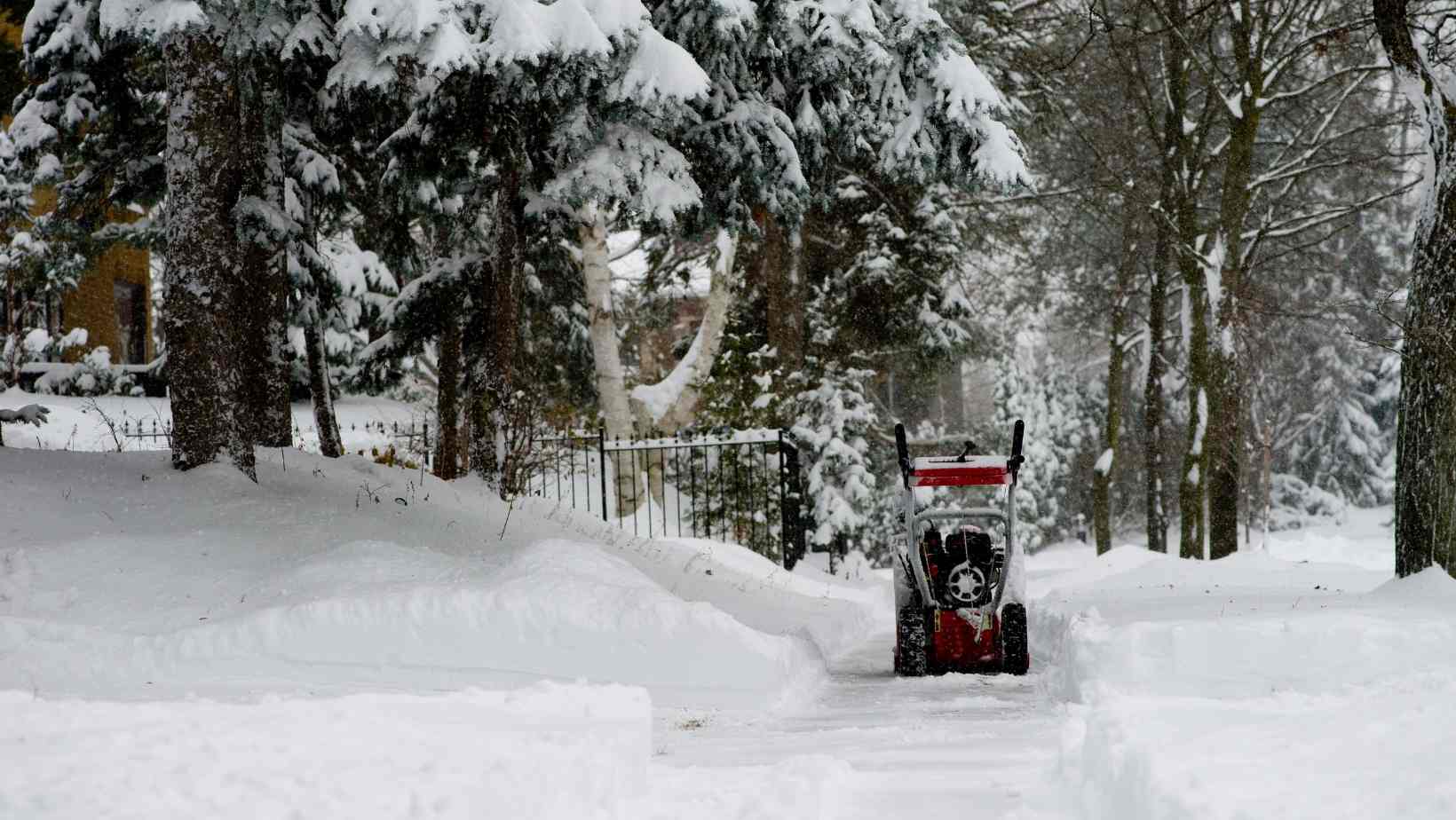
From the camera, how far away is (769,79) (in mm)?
11953

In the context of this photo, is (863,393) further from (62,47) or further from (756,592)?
(62,47)

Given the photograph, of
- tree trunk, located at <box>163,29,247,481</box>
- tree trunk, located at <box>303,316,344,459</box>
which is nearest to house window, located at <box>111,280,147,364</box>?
tree trunk, located at <box>303,316,344,459</box>

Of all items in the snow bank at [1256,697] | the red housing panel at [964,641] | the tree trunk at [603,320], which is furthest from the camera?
the tree trunk at [603,320]

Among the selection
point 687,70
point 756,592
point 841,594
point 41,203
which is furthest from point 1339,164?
point 41,203

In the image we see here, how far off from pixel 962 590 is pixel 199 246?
6904mm

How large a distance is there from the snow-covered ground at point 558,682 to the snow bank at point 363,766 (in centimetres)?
2

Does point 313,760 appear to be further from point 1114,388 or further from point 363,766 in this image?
point 1114,388

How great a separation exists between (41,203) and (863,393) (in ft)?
53.9

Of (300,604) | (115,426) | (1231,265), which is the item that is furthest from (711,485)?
(300,604)

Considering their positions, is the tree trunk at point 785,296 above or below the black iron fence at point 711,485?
above

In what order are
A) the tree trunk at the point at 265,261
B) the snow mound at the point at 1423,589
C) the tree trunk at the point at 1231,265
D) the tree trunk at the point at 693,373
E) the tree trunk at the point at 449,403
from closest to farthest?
1. the snow mound at the point at 1423,589
2. the tree trunk at the point at 265,261
3. the tree trunk at the point at 449,403
4. the tree trunk at the point at 1231,265
5. the tree trunk at the point at 693,373

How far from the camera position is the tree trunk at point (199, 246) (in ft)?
35.6

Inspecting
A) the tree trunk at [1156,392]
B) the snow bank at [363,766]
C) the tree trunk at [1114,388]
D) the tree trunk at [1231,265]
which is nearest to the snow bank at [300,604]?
the snow bank at [363,766]

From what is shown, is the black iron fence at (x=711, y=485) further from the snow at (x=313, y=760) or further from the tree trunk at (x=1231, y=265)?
the snow at (x=313, y=760)
